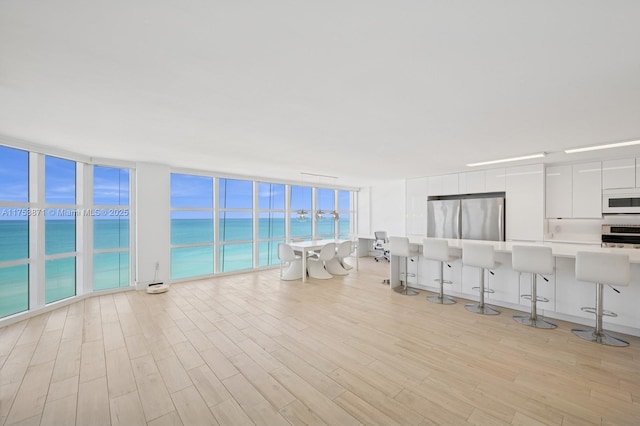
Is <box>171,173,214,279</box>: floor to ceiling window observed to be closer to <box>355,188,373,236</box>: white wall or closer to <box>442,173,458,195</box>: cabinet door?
<box>355,188,373,236</box>: white wall

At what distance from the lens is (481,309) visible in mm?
3871

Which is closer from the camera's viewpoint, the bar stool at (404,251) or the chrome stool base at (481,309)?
the chrome stool base at (481,309)

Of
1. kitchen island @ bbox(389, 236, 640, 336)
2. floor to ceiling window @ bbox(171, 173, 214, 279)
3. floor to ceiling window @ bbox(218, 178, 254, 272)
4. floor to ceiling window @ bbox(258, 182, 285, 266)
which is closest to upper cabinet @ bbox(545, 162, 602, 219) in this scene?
kitchen island @ bbox(389, 236, 640, 336)

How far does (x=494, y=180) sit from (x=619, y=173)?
182cm

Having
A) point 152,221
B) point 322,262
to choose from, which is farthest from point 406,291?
point 152,221

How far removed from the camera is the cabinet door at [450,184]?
632 centimetres

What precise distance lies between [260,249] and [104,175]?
3.70 metres

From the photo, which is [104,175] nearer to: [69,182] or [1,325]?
[69,182]

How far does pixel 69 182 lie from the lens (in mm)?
4496

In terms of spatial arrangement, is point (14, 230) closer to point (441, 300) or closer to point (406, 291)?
point (406, 291)

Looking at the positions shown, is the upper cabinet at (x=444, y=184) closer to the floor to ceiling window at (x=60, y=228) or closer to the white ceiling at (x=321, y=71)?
the white ceiling at (x=321, y=71)

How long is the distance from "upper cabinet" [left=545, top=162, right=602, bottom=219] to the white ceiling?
1926mm

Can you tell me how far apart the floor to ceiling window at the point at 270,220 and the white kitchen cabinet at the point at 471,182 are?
15.5ft

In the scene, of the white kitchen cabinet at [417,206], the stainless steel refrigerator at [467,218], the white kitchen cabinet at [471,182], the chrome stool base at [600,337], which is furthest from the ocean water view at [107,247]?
the chrome stool base at [600,337]
